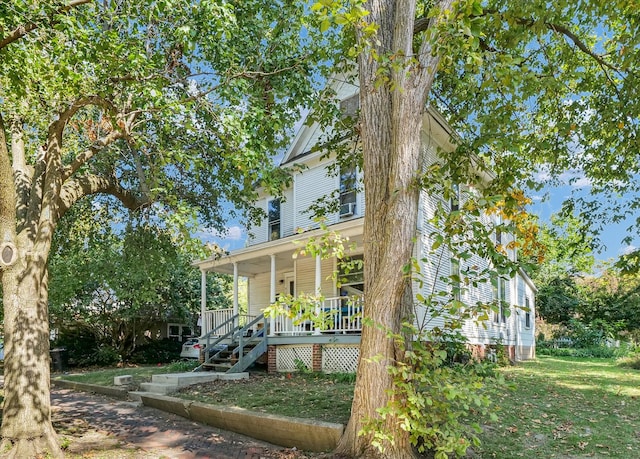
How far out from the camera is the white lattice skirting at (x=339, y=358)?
11.5 meters

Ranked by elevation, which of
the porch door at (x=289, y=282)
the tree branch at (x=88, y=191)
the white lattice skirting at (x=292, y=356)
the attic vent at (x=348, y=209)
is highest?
the attic vent at (x=348, y=209)

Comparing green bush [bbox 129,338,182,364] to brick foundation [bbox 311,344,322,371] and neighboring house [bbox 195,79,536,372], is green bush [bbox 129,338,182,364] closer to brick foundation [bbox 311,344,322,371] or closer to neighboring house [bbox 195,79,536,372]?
neighboring house [bbox 195,79,536,372]

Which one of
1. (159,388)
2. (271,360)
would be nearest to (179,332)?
(271,360)

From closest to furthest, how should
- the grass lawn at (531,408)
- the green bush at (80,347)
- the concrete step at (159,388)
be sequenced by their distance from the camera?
1. the grass lawn at (531,408)
2. the concrete step at (159,388)
3. the green bush at (80,347)

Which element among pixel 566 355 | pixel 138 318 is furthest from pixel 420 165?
pixel 566 355

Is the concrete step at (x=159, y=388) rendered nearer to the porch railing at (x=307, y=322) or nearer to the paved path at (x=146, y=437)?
the paved path at (x=146, y=437)

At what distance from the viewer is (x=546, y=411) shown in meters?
7.67

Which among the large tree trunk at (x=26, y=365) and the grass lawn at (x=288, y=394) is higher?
the large tree trunk at (x=26, y=365)

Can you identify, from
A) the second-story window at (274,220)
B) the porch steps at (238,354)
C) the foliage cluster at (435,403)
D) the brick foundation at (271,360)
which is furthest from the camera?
the second-story window at (274,220)

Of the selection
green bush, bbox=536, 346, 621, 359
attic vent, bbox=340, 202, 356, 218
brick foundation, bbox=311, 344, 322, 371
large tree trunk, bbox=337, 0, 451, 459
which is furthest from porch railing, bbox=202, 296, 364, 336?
green bush, bbox=536, 346, 621, 359

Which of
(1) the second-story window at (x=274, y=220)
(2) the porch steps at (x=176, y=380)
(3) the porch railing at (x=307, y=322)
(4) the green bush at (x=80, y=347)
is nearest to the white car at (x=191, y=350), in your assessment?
(3) the porch railing at (x=307, y=322)

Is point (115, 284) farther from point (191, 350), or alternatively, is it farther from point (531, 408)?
point (531, 408)

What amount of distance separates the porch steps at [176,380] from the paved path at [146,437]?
87 centimetres

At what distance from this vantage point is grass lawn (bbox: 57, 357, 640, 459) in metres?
5.78
